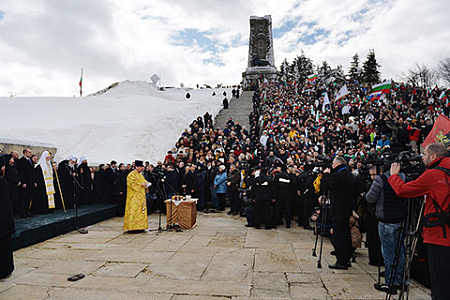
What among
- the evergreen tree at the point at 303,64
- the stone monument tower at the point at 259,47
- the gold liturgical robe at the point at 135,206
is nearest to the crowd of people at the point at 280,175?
the gold liturgical robe at the point at 135,206

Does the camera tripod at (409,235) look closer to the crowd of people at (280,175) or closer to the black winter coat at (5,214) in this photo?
the crowd of people at (280,175)

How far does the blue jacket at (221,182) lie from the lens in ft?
37.4

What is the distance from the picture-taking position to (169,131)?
68.0 feet

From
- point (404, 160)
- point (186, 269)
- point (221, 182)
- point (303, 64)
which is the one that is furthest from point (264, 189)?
point (303, 64)

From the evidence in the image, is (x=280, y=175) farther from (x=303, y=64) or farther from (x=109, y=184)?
(x=303, y=64)

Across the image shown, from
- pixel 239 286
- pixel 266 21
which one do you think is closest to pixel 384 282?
pixel 239 286

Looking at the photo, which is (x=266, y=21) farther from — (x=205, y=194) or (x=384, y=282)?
(x=384, y=282)

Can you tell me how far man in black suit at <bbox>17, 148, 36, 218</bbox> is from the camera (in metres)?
8.55

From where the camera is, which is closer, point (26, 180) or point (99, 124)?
point (26, 180)

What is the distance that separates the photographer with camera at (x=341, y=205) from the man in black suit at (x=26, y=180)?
8048 mm

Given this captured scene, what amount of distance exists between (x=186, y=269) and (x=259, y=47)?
1897 inches

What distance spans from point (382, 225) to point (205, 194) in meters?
8.67

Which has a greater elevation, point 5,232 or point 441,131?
point 441,131

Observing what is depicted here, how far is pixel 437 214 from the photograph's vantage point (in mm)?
2889
